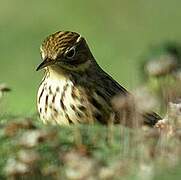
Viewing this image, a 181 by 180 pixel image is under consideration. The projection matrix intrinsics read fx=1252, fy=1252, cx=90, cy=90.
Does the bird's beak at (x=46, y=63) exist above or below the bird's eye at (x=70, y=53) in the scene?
below

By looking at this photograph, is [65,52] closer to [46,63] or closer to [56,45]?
[56,45]

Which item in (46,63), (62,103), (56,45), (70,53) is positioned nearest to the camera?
(62,103)

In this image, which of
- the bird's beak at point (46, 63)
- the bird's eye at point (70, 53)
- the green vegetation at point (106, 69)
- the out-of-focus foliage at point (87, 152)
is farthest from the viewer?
the bird's eye at point (70, 53)

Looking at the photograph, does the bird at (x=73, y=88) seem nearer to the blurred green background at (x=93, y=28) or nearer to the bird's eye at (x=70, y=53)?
the bird's eye at (x=70, y=53)

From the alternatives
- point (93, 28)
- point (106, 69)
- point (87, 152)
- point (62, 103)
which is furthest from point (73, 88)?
point (93, 28)

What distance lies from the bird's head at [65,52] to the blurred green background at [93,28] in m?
7.61

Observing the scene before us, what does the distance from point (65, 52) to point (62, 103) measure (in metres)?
0.64

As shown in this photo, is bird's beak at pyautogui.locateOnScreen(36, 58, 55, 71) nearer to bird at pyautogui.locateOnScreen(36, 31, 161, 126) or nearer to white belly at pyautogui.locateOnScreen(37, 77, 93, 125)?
bird at pyautogui.locateOnScreen(36, 31, 161, 126)

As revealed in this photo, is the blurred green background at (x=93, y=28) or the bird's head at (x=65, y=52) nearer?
the bird's head at (x=65, y=52)

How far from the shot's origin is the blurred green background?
63.4ft

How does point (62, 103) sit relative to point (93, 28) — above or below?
below

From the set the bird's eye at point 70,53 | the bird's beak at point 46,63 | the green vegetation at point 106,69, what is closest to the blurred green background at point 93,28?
the green vegetation at point 106,69

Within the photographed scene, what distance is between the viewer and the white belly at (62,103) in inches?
379

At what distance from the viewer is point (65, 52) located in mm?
10219
